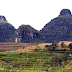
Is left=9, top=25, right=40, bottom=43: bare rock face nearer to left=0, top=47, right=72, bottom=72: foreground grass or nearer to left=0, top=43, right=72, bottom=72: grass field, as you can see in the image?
left=0, top=43, right=72, bottom=72: grass field

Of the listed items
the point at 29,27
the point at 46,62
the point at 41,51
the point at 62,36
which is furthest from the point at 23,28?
the point at 46,62

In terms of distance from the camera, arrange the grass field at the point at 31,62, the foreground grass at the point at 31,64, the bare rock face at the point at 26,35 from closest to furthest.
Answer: the foreground grass at the point at 31,64
the grass field at the point at 31,62
the bare rock face at the point at 26,35

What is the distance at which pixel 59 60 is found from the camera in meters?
58.3

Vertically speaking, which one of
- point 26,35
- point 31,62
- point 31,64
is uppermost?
point 26,35

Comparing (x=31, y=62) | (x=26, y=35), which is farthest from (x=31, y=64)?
(x=26, y=35)

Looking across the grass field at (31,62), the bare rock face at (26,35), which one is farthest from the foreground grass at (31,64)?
the bare rock face at (26,35)

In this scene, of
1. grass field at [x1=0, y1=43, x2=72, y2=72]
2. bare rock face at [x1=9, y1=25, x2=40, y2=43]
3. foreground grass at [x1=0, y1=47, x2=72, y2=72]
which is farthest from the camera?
bare rock face at [x1=9, y1=25, x2=40, y2=43]

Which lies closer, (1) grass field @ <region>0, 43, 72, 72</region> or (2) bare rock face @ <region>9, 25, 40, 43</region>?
(1) grass field @ <region>0, 43, 72, 72</region>

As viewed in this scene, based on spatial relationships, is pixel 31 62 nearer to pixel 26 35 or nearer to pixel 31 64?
pixel 31 64

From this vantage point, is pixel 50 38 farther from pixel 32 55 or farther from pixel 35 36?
pixel 32 55

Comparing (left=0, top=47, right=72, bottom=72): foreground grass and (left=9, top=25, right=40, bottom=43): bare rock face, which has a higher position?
(left=9, top=25, right=40, bottom=43): bare rock face

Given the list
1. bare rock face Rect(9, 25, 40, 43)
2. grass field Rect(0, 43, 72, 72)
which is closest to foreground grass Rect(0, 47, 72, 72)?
grass field Rect(0, 43, 72, 72)

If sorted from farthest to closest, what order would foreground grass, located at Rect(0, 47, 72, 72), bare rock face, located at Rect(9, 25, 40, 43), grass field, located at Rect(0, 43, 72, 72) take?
1. bare rock face, located at Rect(9, 25, 40, 43)
2. grass field, located at Rect(0, 43, 72, 72)
3. foreground grass, located at Rect(0, 47, 72, 72)

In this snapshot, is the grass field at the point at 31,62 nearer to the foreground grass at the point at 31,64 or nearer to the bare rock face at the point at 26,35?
the foreground grass at the point at 31,64
